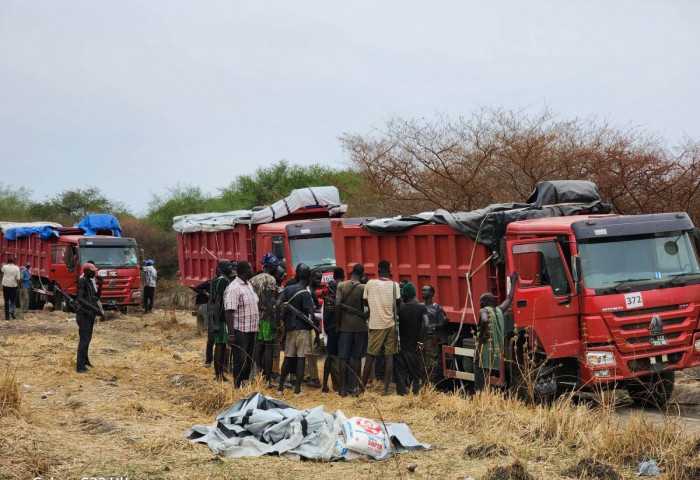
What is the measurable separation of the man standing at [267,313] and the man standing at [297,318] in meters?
0.26

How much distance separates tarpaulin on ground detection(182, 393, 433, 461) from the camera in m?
7.30

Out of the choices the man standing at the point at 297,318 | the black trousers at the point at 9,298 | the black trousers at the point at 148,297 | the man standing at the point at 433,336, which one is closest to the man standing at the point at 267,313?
the man standing at the point at 297,318

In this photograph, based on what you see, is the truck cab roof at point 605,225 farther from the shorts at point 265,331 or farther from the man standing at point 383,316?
the shorts at point 265,331

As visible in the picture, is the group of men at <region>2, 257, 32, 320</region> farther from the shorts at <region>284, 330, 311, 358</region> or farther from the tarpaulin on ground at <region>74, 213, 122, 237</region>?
the shorts at <region>284, 330, 311, 358</region>

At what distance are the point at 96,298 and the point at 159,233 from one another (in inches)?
1100

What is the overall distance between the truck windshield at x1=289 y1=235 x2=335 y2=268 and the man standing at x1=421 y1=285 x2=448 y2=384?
5.03 meters

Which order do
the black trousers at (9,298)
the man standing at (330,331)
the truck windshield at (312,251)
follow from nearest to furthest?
the man standing at (330,331)
the truck windshield at (312,251)
the black trousers at (9,298)

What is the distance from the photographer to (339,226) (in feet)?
46.8

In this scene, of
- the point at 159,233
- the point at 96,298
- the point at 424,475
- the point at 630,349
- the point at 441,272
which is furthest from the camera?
the point at 159,233

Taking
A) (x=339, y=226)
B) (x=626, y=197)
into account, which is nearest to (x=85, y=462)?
(x=339, y=226)

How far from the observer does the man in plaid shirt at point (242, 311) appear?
10695 millimetres

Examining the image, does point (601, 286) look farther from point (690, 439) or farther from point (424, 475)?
point (424, 475)

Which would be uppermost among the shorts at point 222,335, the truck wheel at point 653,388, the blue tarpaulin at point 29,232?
the blue tarpaulin at point 29,232

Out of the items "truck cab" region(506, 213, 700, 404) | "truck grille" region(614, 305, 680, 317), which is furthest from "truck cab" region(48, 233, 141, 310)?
"truck grille" region(614, 305, 680, 317)
